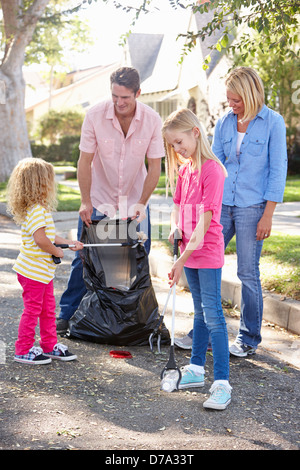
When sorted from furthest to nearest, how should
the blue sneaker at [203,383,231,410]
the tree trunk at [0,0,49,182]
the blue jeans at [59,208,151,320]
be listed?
the tree trunk at [0,0,49,182]
the blue jeans at [59,208,151,320]
the blue sneaker at [203,383,231,410]

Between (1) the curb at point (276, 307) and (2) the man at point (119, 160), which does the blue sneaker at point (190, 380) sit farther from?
(1) the curb at point (276, 307)

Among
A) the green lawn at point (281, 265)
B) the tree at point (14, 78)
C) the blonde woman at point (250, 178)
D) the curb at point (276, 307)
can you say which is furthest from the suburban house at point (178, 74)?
the blonde woman at point (250, 178)

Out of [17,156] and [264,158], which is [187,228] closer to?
[264,158]

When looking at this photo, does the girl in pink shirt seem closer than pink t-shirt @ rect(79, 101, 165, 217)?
Yes

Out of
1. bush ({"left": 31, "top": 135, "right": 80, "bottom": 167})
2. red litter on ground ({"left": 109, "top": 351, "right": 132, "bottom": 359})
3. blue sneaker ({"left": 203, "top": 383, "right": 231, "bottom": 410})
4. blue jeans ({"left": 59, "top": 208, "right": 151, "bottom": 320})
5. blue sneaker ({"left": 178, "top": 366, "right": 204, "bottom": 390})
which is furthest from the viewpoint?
bush ({"left": 31, "top": 135, "right": 80, "bottom": 167})

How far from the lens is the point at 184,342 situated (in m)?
4.45

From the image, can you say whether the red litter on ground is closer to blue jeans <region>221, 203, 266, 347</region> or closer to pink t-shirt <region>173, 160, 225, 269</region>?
blue jeans <region>221, 203, 266, 347</region>

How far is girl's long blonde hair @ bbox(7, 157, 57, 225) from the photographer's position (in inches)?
157

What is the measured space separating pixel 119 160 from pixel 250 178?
3.23 feet

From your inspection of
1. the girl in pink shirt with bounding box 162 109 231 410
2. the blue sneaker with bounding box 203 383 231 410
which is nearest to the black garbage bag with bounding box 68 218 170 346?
the girl in pink shirt with bounding box 162 109 231 410

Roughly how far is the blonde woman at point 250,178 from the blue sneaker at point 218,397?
85cm

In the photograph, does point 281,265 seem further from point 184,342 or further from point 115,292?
point 115,292

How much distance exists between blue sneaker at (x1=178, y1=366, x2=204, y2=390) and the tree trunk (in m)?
13.6

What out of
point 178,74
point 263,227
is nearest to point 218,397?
point 263,227
